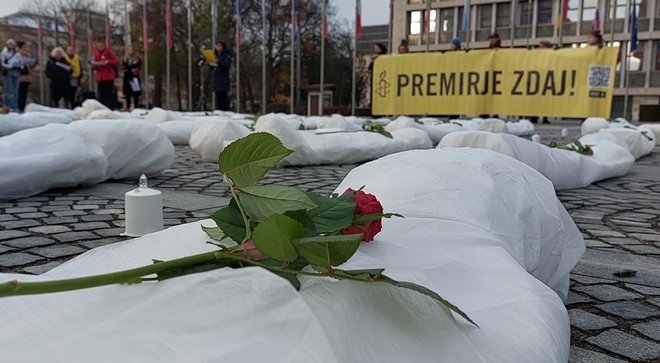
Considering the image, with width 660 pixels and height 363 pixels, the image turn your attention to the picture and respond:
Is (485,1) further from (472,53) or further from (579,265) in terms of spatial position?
(579,265)

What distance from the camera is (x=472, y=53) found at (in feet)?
39.9

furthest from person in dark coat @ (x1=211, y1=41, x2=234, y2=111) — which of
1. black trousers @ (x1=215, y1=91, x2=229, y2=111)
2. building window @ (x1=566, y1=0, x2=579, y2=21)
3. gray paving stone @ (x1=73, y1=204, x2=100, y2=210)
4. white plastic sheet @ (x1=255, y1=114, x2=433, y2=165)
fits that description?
building window @ (x1=566, y1=0, x2=579, y2=21)

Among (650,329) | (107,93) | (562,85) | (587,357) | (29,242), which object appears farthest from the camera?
(107,93)

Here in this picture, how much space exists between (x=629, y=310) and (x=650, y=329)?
20cm

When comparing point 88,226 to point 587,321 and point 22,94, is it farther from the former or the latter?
point 22,94

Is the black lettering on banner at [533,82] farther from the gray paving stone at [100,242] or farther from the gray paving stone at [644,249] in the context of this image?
the gray paving stone at [100,242]

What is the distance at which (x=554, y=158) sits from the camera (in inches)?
196

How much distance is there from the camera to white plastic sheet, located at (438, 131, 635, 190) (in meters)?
4.69

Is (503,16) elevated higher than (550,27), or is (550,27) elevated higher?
(503,16)

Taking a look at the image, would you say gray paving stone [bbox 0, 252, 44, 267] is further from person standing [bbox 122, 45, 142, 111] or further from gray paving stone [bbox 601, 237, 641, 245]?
person standing [bbox 122, 45, 142, 111]

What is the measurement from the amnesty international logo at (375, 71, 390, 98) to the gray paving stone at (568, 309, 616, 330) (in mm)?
11428

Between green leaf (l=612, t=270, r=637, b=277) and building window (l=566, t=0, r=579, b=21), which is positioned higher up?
building window (l=566, t=0, r=579, b=21)

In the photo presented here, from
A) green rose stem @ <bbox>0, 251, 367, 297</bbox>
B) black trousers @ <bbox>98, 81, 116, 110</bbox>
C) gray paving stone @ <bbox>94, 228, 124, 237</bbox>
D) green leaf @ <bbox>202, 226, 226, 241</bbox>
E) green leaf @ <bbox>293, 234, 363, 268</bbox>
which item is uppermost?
black trousers @ <bbox>98, 81, 116, 110</bbox>

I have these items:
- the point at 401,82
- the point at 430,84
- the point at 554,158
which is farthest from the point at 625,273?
the point at 401,82
